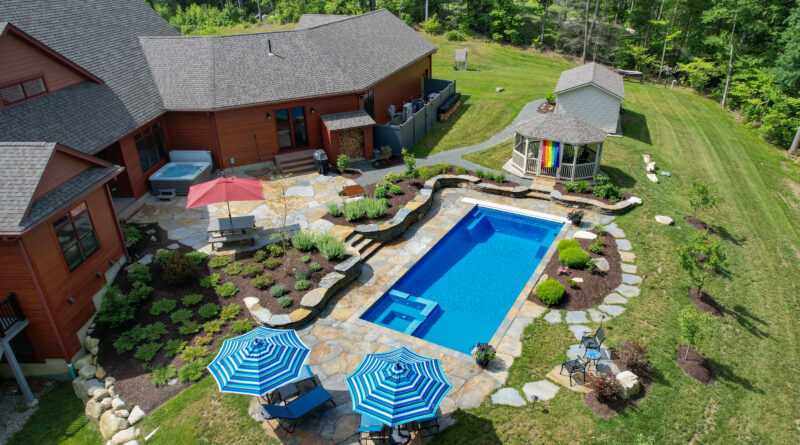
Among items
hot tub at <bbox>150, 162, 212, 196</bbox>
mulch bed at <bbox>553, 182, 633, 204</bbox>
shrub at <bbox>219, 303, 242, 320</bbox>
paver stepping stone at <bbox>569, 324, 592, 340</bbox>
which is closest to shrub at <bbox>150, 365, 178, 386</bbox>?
shrub at <bbox>219, 303, 242, 320</bbox>

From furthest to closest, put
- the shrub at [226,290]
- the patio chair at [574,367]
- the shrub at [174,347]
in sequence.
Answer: the shrub at [226,290], the shrub at [174,347], the patio chair at [574,367]

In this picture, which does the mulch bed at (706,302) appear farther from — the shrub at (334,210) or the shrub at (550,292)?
the shrub at (334,210)

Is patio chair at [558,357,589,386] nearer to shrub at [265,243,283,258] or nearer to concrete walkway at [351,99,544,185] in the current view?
shrub at [265,243,283,258]

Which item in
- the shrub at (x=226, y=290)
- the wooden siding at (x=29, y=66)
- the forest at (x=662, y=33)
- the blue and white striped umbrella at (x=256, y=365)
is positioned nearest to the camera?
the blue and white striped umbrella at (x=256, y=365)

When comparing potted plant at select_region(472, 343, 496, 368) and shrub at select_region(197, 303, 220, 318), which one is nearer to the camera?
potted plant at select_region(472, 343, 496, 368)

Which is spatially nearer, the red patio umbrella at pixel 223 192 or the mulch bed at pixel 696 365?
the mulch bed at pixel 696 365

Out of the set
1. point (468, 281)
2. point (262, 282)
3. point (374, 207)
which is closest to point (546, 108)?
point (374, 207)

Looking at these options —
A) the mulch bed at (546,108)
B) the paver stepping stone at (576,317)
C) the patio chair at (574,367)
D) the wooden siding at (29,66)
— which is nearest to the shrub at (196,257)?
the wooden siding at (29,66)

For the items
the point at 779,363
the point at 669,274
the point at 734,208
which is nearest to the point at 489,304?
the point at 669,274

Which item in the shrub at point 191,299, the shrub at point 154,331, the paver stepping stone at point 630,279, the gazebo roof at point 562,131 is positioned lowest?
the paver stepping stone at point 630,279
